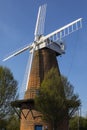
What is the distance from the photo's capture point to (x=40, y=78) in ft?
100

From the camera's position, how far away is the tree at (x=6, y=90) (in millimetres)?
32844

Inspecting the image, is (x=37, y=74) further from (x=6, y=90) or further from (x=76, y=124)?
(x=76, y=124)

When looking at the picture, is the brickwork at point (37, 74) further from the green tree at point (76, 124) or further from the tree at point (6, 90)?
the green tree at point (76, 124)

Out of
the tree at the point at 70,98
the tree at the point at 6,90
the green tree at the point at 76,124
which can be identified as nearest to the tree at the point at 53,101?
the tree at the point at 70,98

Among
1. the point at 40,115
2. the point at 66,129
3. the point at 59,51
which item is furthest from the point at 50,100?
the point at 59,51

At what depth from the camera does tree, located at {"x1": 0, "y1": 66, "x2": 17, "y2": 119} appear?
3284cm

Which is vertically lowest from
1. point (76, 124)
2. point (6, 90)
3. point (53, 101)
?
point (53, 101)

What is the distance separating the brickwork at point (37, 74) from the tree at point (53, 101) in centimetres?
210

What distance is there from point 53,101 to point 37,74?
489 cm

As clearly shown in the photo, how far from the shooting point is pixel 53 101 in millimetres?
26625

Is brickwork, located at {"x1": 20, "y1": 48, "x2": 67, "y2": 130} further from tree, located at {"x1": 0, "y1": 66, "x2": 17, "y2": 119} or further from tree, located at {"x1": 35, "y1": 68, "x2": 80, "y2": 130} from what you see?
tree, located at {"x1": 0, "y1": 66, "x2": 17, "y2": 119}

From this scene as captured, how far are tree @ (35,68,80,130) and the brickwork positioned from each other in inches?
82.8

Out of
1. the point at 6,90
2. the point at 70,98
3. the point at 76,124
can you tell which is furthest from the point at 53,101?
the point at 76,124

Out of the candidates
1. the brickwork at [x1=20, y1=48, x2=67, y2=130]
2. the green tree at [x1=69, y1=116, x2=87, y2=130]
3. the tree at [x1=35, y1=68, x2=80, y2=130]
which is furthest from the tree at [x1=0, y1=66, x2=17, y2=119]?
the green tree at [x1=69, y1=116, x2=87, y2=130]
